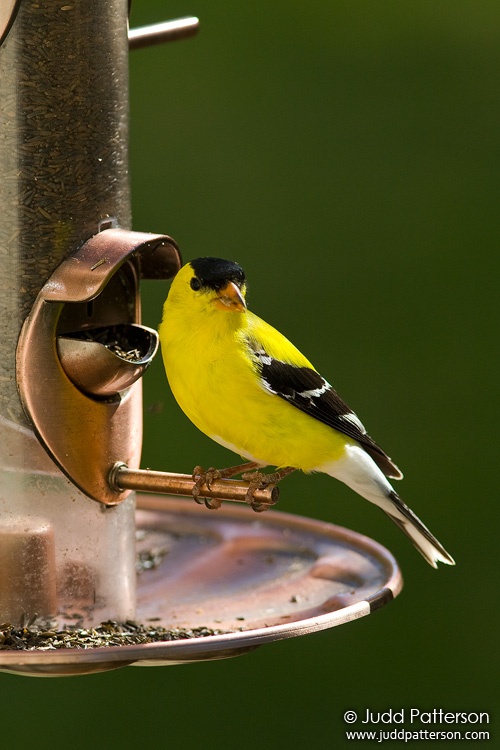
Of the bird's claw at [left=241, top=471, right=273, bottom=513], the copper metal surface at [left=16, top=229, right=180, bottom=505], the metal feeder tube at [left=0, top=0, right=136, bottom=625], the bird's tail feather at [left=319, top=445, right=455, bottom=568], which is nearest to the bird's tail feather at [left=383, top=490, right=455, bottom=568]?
the bird's tail feather at [left=319, top=445, right=455, bottom=568]

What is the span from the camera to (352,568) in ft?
10.0

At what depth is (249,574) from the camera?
3199mm

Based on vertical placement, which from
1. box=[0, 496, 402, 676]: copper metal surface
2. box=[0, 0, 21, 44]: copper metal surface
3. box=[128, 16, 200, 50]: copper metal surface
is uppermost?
box=[0, 0, 21, 44]: copper metal surface

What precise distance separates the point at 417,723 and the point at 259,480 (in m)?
2.51

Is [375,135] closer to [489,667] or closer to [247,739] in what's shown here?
[489,667]

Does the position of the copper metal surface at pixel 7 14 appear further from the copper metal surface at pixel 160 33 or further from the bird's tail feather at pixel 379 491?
the bird's tail feather at pixel 379 491

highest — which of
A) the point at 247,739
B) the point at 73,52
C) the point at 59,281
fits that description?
the point at 73,52

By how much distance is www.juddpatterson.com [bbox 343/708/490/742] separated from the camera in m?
4.61

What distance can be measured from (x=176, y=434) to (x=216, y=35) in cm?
237

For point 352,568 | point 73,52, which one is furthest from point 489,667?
point 73,52

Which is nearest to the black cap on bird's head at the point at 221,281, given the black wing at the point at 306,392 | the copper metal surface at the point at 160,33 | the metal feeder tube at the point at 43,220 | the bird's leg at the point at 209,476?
the black wing at the point at 306,392

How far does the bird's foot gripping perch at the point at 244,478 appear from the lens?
265cm

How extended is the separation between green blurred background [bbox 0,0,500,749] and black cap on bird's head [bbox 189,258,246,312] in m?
2.76

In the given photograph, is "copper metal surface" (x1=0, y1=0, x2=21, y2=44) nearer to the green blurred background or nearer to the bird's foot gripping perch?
the bird's foot gripping perch
